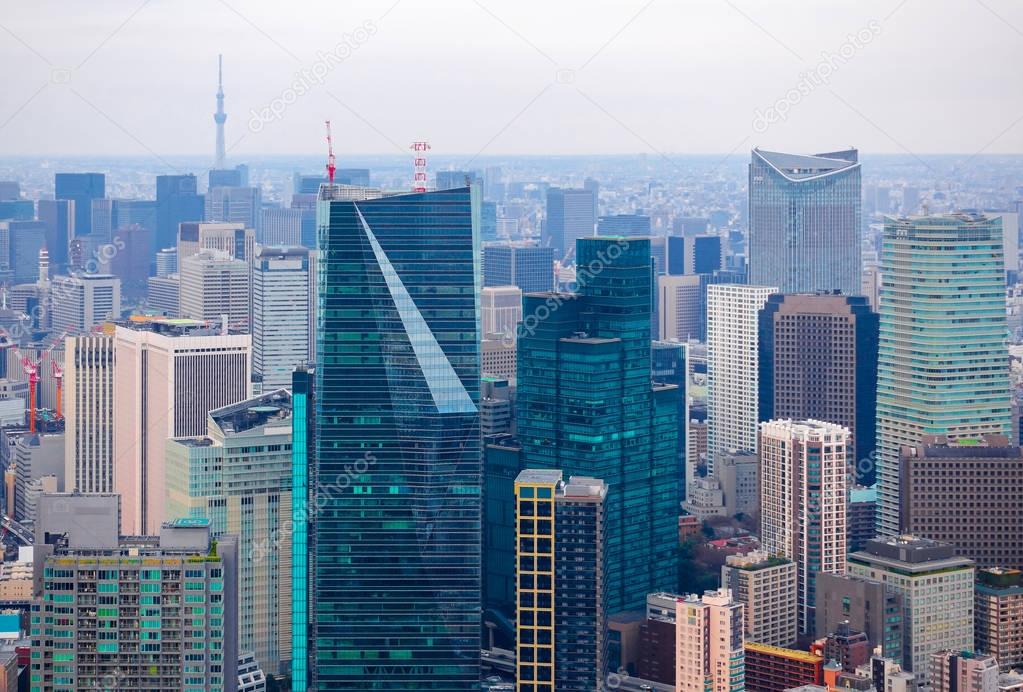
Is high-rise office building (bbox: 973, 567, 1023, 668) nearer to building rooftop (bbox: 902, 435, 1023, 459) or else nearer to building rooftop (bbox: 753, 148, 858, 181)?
building rooftop (bbox: 902, 435, 1023, 459)

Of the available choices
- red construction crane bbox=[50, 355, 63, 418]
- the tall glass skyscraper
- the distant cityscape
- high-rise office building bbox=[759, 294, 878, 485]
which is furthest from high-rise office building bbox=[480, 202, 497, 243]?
the tall glass skyscraper

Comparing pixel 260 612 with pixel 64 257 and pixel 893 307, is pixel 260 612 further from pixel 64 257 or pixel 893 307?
pixel 64 257

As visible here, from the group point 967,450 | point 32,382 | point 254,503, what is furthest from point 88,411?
point 967,450

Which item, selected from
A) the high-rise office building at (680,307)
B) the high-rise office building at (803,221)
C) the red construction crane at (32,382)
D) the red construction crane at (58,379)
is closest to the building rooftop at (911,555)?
the red construction crane at (58,379)

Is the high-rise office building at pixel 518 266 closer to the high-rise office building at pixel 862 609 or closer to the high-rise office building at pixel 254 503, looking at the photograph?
the high-rise office building at pixel 254 503

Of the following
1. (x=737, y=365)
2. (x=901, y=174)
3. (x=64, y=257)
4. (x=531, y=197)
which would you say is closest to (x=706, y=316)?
(x=737, y=365)

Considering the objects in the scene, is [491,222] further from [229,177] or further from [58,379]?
[58,379]
